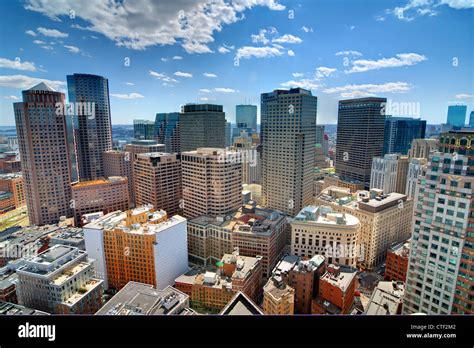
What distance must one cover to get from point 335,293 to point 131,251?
8.37 meters

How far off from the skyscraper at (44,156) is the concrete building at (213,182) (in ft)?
29.5

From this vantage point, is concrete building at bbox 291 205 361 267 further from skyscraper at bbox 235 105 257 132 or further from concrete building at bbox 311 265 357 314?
skyscraper at bbox 235 105 257 132

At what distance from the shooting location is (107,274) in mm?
11297

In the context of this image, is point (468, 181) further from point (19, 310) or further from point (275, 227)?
point (19, 310)

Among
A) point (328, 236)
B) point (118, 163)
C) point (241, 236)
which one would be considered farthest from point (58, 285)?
point (118, 163)

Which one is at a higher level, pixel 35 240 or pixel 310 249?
pixel 35 240

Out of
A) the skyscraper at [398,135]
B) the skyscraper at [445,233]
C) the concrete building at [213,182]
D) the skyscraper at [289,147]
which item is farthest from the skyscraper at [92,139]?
the skyscraper at [398,135]

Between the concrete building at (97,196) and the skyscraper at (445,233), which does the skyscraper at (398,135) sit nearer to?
the skyscraper at (445,233)

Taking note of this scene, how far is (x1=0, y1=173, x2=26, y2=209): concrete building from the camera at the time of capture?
19078mm

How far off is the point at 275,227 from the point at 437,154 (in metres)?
8.31

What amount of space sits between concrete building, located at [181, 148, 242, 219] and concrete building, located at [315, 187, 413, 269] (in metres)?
6.58

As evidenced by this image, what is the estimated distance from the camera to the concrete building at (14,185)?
19.1 m

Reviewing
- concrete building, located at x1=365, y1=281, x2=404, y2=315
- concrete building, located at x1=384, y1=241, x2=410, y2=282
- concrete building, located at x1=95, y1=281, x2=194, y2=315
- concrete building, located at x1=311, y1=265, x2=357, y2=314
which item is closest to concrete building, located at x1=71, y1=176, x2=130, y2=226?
concrete building, located at x1=95, y1=281, x2=194, y2=315
